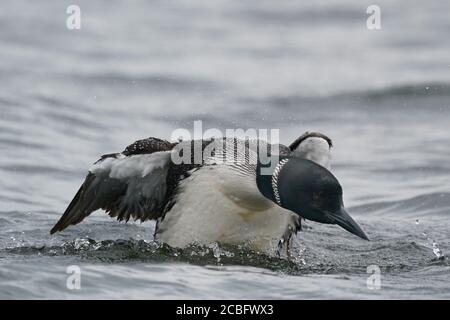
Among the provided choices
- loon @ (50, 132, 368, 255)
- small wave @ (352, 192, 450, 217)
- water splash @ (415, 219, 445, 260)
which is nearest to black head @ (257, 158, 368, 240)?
loon @ (50, 132, 368, 255)

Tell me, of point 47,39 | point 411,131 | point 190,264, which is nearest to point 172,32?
point 47,39

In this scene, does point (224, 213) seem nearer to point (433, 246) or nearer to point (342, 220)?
point (342, 220)

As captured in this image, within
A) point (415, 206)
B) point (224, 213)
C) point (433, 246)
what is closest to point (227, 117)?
point (415, 206)

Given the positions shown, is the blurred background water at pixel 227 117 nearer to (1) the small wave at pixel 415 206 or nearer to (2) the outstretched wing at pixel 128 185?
(1) the small wave at pixel 415 206

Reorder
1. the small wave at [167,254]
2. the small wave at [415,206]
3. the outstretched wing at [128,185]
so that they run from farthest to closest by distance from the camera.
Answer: the small wave at [415,206], the outstretched wing at [128,185], the small wave at [167,254]

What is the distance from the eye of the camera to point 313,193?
8.08 meters

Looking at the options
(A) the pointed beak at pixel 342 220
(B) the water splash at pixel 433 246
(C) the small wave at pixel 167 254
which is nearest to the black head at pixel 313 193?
(A) the pointed beak at pixel 342 220

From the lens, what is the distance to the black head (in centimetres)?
804

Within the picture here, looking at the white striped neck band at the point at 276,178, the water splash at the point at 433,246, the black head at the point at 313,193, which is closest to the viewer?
the black head at the point at 313,193

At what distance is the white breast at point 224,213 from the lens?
873 centimetres

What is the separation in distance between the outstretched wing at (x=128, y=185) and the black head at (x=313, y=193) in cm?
118

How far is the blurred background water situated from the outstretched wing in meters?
0.27

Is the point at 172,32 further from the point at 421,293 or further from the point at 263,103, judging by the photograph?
the point at 421,293
